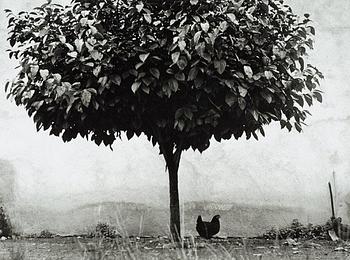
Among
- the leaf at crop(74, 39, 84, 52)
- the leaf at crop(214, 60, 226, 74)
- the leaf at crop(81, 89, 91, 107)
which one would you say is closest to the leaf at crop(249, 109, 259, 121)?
the leaf at crop(214, 60, 226, 74)

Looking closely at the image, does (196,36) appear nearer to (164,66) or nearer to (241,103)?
(164,66)

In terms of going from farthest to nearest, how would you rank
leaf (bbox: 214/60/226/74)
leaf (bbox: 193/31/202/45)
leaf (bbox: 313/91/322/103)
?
leaf (bbox: 313/91/322/103) < leaf (bbox: 214/60/226/74) < leaf (bbox: 193/31/202/45)

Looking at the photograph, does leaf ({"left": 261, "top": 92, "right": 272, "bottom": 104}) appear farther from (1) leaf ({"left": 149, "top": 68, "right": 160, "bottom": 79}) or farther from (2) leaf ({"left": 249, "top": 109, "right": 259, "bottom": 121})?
(1) leaf ({"left": 149, "top": 68, "right": 160, "bottom": 79})

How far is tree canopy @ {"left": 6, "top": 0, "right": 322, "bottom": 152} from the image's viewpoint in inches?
210

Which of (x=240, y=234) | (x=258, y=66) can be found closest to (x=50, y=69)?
(x=258, y=66)

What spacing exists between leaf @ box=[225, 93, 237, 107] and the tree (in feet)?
0.03

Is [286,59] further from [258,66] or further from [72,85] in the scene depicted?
[72,85]

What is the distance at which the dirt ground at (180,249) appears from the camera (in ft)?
18.2

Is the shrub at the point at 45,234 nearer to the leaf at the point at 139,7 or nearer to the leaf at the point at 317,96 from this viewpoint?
the leaf at the point at 139,7

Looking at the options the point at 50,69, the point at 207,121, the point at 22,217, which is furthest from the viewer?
the point at 22,217

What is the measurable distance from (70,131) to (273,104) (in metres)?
2.18

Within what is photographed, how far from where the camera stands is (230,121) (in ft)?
19.3

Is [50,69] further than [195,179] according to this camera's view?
No

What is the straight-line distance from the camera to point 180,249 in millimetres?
5820
